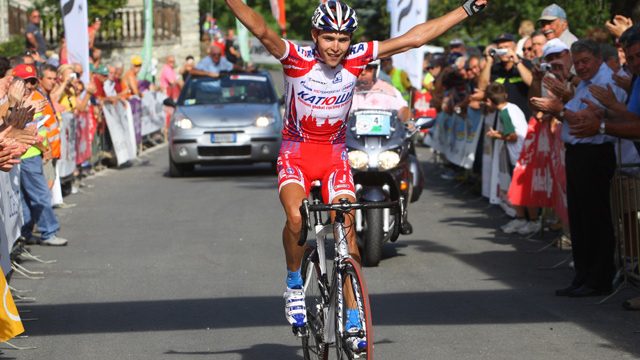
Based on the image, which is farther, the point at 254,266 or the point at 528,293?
the point at 254,266

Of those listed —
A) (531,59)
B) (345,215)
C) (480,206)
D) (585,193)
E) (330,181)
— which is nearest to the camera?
(345,215)

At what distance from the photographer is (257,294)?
1034 centimetres

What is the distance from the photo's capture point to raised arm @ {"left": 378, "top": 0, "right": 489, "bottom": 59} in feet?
25.1

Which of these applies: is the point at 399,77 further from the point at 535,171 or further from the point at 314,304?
the point at 314,304

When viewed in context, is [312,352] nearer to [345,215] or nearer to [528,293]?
[345,215]

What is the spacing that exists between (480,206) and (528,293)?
6.84 m

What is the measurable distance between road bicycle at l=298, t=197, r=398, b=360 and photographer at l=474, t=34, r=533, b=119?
798cm

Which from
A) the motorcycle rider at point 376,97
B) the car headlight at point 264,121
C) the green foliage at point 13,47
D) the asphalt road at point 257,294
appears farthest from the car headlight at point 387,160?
the green foliage at point 13,47

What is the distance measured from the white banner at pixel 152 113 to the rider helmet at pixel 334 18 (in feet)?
73.0

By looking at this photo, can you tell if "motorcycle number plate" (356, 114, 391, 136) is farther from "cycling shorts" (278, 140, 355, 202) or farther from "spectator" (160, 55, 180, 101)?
"spectator" (160, 55, 180, 101)

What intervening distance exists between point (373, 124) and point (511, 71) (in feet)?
13.5

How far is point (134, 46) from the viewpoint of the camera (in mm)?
52594

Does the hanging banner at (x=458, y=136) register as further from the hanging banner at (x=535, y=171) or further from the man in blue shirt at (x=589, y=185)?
the man in blue shirt at (x=589, y=185)

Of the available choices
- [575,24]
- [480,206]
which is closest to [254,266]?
[480,206]
